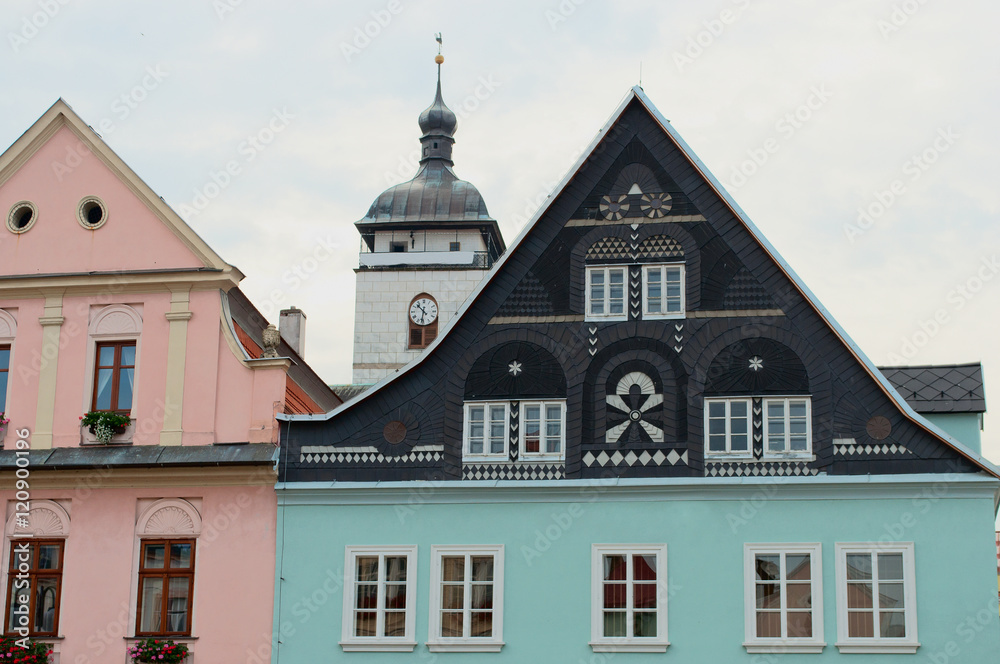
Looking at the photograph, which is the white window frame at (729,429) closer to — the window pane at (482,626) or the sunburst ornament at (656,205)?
the sunburst ornament at (656,205)

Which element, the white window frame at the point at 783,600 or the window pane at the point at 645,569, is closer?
the white window frame at the point at 783,600

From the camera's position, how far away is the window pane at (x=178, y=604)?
22.2 meters

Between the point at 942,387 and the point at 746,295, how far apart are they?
4.72 meters

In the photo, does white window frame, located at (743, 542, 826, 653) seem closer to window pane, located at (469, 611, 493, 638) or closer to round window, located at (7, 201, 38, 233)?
window pane, located at (469, 611, 493, 638)

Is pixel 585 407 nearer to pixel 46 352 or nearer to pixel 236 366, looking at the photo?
pixel 236 366

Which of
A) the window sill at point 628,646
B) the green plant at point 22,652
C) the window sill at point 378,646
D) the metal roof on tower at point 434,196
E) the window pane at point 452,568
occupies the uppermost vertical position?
the metal roof on tower at point 434,196

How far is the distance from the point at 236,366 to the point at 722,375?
8138 mm

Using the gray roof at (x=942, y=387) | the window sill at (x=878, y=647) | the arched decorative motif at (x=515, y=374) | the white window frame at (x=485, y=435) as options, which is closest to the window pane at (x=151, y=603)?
the white window frame at (x=485, y=435)

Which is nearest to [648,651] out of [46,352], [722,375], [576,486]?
[576,486]

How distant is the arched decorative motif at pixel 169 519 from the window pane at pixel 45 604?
173 cm

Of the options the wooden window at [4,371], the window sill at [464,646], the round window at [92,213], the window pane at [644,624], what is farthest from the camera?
the round window at [92,213]

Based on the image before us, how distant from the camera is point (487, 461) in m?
22.2

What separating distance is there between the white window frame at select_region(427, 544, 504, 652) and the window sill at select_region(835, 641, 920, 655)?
5.18 m

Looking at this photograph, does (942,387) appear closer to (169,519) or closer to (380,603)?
(380,603)
